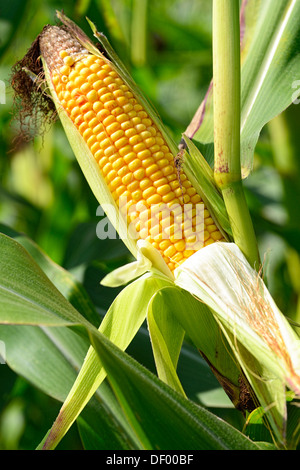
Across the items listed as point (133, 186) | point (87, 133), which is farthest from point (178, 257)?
point (87, 133)

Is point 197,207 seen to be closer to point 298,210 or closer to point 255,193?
point 298,210

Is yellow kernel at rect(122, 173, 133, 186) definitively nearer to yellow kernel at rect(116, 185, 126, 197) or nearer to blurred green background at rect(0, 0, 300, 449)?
yellow kernel at rect(116, 185, 126, 197)

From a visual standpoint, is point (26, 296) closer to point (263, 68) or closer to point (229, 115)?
point (229, 115)

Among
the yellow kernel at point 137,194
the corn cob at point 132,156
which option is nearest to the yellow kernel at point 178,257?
the corn cob at point 132,156

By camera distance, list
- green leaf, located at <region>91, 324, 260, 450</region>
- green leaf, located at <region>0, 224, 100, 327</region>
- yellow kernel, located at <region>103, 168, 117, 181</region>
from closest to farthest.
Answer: green leaf, located at <region>91, 324, 260, 450</region> < yellow kernel, located at <region>103, 168, 117, 181</region> < green leaf, located at <region>0, 224, 100, 327</region>

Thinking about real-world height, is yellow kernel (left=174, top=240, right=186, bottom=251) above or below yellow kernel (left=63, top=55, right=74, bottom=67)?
below

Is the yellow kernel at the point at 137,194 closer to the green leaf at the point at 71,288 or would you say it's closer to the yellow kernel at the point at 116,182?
the yellow kernel at the point at 116,182

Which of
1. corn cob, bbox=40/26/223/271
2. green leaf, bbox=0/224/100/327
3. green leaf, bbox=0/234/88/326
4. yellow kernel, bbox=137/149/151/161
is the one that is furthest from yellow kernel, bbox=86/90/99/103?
green leaf, bbox=0/224/100/327
